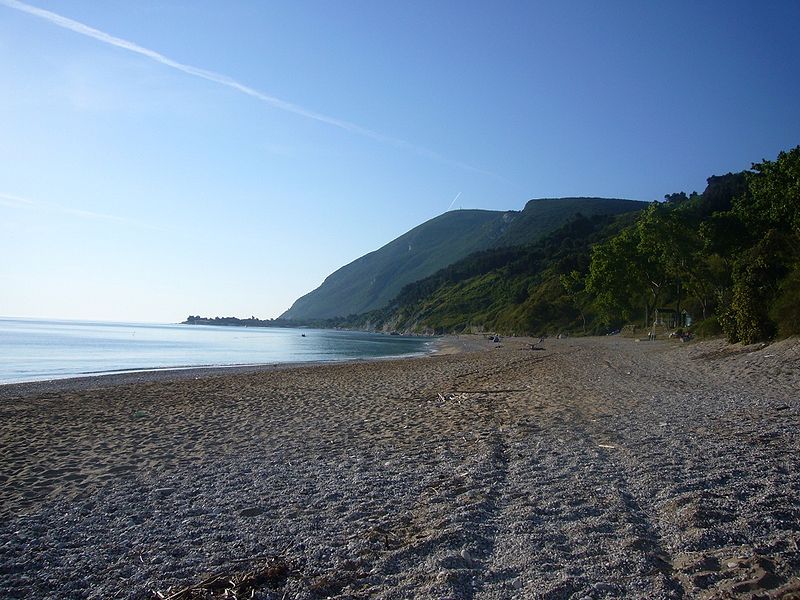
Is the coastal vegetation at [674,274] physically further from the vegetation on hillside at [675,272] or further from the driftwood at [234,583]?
the driftwood at [234,583]

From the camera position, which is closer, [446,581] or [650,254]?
[446,581]

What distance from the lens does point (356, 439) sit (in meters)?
10.2

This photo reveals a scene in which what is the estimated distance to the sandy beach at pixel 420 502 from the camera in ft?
14.2

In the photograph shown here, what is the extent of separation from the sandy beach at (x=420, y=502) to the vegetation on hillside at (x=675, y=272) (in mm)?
15303

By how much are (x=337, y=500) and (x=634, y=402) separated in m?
8.77

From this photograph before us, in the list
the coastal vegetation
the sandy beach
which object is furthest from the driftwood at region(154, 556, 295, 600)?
the coastal vegetation

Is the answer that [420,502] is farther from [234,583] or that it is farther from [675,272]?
[675,272]

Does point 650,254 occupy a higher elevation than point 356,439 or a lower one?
higher

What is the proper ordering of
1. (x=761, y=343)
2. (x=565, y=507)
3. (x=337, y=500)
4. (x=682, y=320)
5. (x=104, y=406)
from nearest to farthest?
1. (x=565, y=507)
2. (x=337, y=500)
3. (x=104, y=406)
4. (x=761, y=343)
5. (x=682, y=320)

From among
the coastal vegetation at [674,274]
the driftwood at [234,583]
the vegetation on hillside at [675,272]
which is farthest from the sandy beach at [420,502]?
the coastal vegetation at [674,274]

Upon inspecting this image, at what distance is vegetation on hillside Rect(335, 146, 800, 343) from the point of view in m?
26.5

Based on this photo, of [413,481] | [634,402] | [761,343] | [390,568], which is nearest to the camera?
[390,568]

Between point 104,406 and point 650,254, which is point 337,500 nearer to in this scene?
point 104,406

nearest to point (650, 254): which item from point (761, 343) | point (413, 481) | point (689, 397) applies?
point (761, 343)
